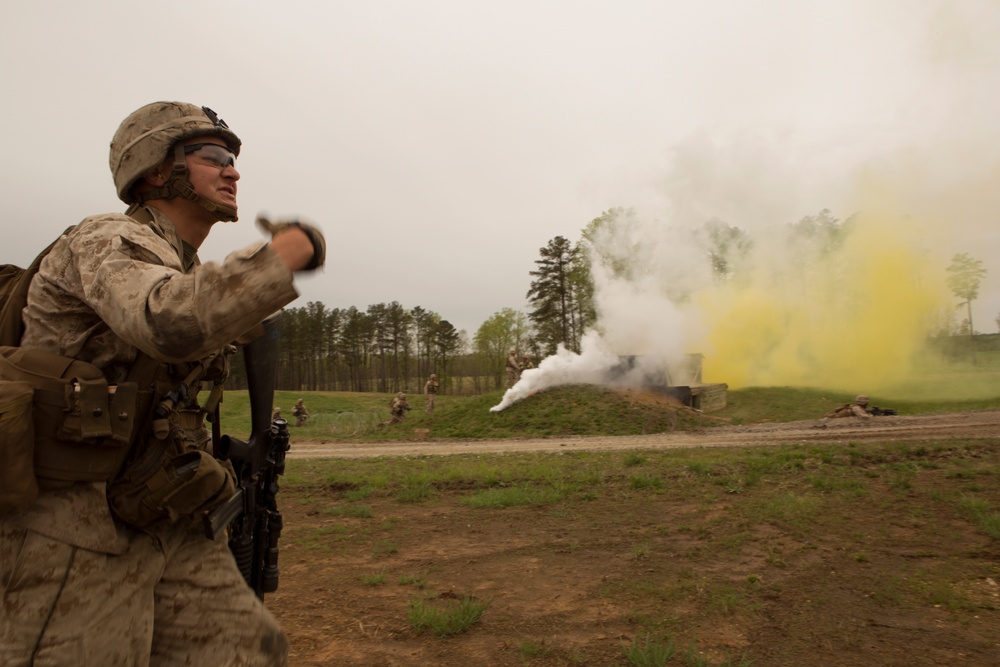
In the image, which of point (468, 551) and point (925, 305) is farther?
point (925, 305)

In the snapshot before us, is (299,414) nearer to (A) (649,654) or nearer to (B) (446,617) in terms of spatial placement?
(B) (446,617)

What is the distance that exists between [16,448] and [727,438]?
16.4 m

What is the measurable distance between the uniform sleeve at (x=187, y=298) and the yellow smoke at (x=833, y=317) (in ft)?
110

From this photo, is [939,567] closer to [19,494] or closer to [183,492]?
[183,492]

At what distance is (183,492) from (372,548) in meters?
4.82

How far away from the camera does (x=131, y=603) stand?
1.86 meters

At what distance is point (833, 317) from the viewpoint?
34.5 metres

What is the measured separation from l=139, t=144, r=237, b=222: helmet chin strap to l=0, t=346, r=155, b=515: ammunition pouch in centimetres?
67

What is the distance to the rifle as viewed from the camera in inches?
103

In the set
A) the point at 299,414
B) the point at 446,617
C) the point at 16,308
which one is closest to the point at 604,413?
the point at 299,414

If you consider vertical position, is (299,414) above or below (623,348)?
below

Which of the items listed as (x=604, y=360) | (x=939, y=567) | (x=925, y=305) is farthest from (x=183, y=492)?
(x=925, y=305)

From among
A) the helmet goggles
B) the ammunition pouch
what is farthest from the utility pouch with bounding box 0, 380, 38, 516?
the helmet goggles

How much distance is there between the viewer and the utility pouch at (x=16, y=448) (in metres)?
1.65
